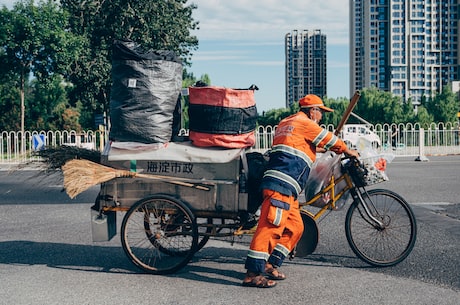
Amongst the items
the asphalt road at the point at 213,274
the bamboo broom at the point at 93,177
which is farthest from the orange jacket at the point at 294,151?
the asphalt road at the point at 213,274

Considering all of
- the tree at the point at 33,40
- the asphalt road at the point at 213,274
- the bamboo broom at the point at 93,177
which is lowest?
the asphalt road at the point at 213,274

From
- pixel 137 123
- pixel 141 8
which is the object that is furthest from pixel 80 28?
pixel 137 123

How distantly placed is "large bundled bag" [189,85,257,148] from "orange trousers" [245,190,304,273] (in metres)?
0.71

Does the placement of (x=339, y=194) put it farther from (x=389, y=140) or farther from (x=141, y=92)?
(x=389, y=140)

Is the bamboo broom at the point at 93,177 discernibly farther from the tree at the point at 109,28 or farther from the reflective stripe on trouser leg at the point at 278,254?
the tree at the point at 109,28

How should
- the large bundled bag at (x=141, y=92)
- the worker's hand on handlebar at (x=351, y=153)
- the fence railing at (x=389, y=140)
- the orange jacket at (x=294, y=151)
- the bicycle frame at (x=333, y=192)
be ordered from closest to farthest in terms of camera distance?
the orange jacket at (x=294, y=151), the worker's hand on handlebar at (x=351, y=153), the large bundled bag at (x=141, y=92), the bicycle frame at (x=333, y=192), the fence railing at (x=389, y=140)

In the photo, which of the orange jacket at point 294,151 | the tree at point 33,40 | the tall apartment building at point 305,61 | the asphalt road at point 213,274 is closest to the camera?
the asphalt road at point 213,274

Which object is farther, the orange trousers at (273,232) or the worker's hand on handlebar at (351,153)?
the worker's hand on handlebar at (351,153)

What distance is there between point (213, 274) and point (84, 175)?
1.54m

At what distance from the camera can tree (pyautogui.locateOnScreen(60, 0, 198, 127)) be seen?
3416 centimetres

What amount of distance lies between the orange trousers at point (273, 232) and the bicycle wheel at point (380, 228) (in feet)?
2.50

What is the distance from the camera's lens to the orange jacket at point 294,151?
17.1ft

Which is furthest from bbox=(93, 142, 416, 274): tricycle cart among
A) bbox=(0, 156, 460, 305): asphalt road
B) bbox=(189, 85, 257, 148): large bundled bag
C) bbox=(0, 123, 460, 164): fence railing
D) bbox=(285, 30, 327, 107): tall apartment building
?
bbox=(285, 30, 327, 107): tall apartment building

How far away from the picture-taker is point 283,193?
16.8 feet
